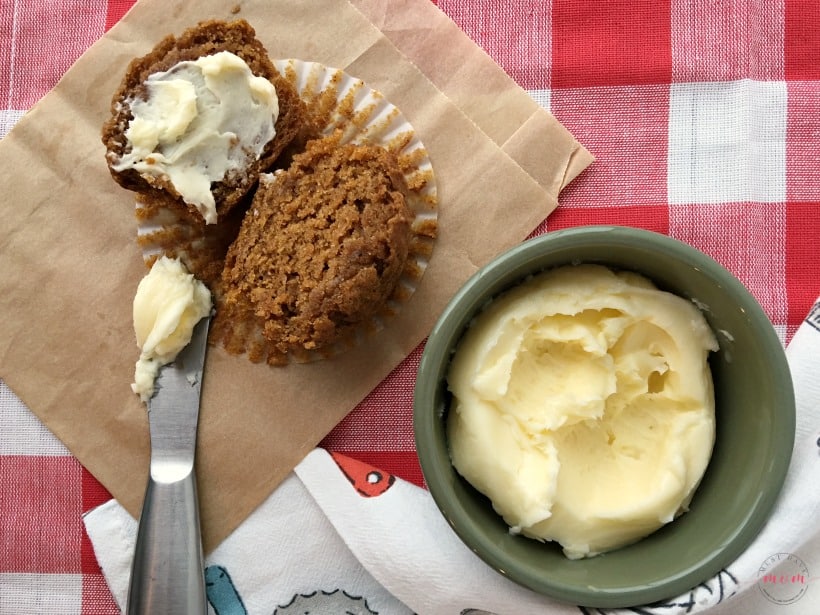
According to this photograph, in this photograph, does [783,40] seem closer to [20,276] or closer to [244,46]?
[244,46]

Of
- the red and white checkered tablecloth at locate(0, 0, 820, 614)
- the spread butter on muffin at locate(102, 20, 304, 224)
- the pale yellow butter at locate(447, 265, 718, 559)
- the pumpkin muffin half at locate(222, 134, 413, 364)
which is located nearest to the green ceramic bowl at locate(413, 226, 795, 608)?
the pale yellow butter at locate(447, 265, 718, 559)

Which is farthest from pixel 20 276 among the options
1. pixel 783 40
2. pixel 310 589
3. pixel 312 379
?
pixel 783 40

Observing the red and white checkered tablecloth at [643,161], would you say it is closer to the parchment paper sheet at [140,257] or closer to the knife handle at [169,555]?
the parchment paper sheet at [140,257]

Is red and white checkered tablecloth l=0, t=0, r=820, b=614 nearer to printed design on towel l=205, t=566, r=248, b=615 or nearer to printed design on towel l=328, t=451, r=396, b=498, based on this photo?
printed design on towel l=328, t=451, r=396, b=498

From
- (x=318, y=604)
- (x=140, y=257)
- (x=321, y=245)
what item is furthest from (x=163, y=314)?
(x=318, y=604)

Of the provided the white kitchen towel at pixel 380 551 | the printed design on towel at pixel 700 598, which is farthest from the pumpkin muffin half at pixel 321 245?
the printed design on towel at pixel 700 598
